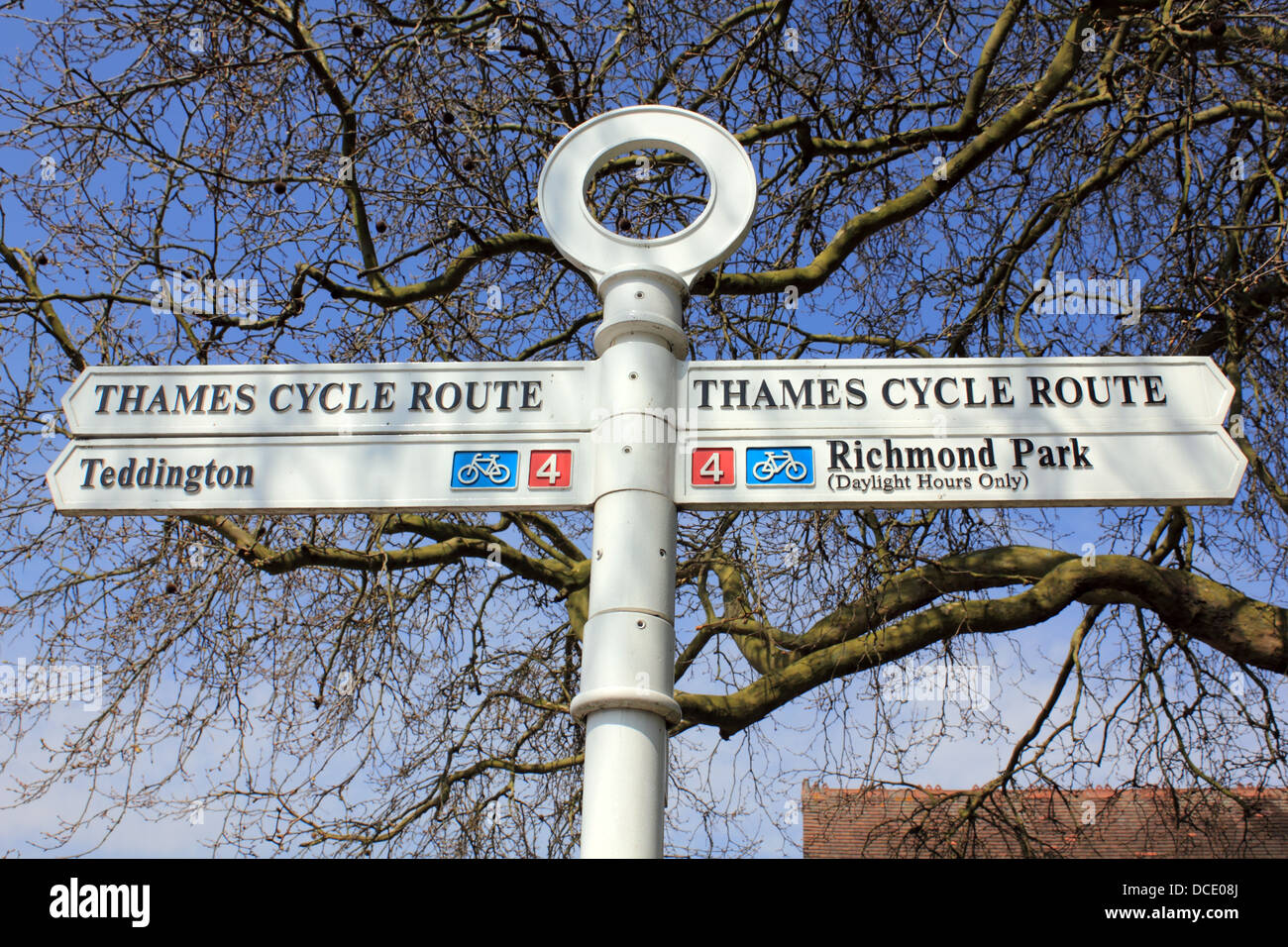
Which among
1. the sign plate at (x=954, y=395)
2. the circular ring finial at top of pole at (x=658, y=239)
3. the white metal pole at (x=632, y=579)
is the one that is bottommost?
the white metal pole at (x=632, y=579)

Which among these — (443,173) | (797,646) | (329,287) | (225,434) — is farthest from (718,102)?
(225,434)

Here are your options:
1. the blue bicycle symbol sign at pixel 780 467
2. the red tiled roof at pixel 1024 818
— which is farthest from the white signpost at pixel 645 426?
the red tiled roof at pixel 1024 818

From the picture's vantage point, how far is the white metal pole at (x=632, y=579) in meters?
1.65

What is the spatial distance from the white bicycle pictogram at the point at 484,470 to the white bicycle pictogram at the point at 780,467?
471 millimetres

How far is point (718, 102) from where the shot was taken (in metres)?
5.01

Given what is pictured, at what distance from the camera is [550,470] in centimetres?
194

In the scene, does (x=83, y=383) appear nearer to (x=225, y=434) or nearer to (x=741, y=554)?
(x=225, y=434)

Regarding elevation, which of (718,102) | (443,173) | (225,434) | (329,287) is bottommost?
(225,434)

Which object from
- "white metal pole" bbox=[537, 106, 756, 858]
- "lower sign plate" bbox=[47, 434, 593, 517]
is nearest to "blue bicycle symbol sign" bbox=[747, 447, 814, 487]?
"white metal pole" bbox=[537, 106, 756, 858]

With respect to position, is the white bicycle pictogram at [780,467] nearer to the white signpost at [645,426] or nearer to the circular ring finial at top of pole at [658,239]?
the white signpost at [645,426]
